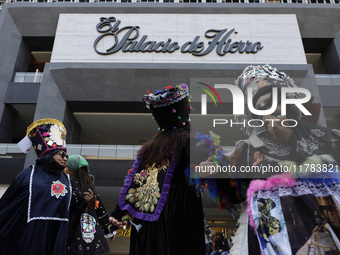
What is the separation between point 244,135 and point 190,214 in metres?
0.75

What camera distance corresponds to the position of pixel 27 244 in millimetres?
2510

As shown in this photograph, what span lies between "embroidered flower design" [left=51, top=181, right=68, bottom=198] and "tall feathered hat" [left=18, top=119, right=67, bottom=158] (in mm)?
400

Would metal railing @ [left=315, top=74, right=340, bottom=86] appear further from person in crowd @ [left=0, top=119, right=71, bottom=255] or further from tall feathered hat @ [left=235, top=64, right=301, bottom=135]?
person in crowd @ [left=0, top=119, right=71, bottom=255]

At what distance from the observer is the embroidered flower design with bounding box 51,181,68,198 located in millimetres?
2911

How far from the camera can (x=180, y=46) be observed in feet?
42.8

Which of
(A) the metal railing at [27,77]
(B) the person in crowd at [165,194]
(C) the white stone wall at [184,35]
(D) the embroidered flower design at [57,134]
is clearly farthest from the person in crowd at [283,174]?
(A) the metal railing at [27,77]

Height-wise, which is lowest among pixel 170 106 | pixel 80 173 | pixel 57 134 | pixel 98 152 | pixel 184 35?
pixel 80 173

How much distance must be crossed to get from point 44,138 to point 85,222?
3.68 ft

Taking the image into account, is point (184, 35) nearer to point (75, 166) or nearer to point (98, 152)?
point (98, 152)

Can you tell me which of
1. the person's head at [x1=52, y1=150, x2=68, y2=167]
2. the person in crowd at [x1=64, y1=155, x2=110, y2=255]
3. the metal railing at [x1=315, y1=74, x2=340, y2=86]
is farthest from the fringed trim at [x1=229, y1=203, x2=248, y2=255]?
the metal railing at [x1=315, y1=74, x2=340, y2=86]

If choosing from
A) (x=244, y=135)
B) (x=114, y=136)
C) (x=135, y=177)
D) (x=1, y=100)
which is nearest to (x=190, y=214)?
(x=135, y=177)

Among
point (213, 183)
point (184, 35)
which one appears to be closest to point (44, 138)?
point (213, 183)

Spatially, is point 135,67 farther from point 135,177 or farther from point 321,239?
point 321,239

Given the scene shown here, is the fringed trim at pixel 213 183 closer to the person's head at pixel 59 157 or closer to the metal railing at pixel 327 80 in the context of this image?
the person's head at pixel 59 157
